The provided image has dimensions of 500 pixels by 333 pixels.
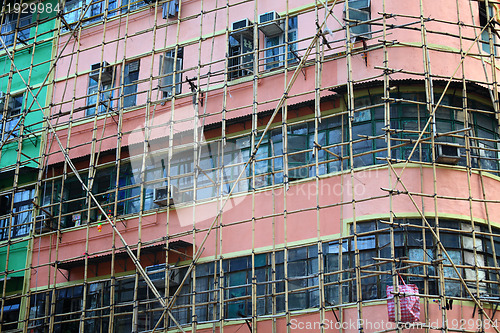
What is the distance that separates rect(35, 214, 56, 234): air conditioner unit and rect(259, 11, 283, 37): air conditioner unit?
5396 mm

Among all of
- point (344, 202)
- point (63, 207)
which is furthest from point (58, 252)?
point (344, 202)

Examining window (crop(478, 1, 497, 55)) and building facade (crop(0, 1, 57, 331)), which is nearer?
window (crop(478, 1, 497, 55))

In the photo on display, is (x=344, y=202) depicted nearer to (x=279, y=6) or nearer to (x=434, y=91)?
(x=434, y=91)

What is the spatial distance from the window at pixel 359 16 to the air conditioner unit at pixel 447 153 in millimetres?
2224

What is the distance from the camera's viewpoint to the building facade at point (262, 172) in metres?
12.2

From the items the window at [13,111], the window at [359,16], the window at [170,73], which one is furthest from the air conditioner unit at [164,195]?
the window at [13,111]

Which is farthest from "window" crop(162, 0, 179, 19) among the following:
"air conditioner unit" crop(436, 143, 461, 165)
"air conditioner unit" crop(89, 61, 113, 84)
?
"air conditioner unit" crop(436, 143, 461, 165)

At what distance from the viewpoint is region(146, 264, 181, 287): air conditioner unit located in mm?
13711

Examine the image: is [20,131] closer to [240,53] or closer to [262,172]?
[240,53]

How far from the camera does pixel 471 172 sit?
12742 millimetres

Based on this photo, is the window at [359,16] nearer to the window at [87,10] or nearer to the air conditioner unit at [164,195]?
the air conditioner unit at [164,195]

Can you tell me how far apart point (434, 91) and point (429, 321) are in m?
3.77

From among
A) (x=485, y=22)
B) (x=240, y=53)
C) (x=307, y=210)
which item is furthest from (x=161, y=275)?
(x=485, y=22)

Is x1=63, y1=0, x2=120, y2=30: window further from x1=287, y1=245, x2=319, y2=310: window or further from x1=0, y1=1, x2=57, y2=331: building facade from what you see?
x1=287, y1=245, x2=319, y2=310: window
